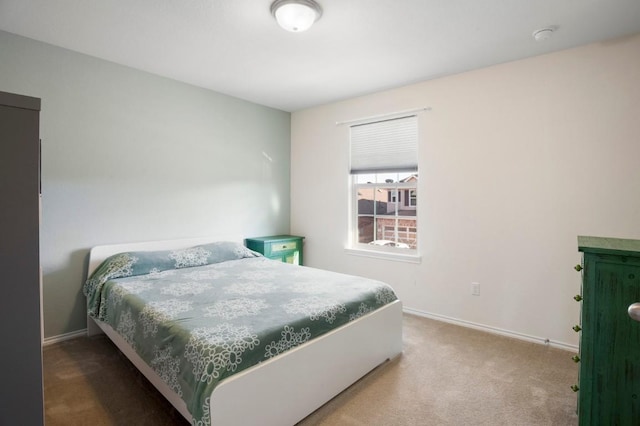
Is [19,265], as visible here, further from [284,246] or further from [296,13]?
[284,246]

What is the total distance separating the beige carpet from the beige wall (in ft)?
1.80

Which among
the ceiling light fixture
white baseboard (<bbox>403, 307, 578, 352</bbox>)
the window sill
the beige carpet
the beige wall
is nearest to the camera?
the beige carpet

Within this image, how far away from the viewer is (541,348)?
2662 millimetres

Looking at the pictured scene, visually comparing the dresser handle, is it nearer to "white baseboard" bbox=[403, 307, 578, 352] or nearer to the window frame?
"white baseboard" bbox=[403, 307, 578, 352]

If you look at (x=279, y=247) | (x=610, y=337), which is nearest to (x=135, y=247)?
(x=279, y=247)

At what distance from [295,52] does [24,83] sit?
2112 millimetres

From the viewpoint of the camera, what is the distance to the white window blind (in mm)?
3524

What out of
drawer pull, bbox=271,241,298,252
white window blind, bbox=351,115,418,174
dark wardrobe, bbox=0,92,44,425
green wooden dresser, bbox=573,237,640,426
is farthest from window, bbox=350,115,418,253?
dark wardrobe, bbox=0,92,44,425

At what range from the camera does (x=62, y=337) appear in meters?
2.75

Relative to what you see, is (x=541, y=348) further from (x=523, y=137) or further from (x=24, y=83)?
(x=24, y=83)

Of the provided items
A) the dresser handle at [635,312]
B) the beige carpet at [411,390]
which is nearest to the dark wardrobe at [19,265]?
the beige carpet at [411,390]

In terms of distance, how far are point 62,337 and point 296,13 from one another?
313 centimetres

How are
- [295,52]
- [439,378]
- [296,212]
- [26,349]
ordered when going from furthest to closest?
[296,212]
[295,52]
[439,378]
[26,349]

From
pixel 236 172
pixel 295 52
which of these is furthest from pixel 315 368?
pixel 236 172
